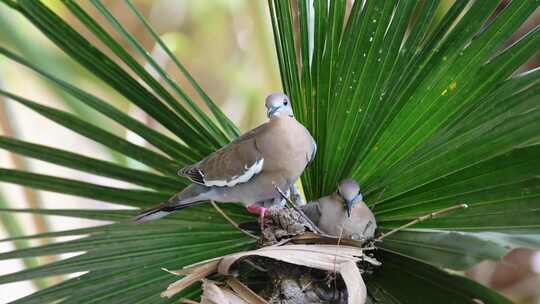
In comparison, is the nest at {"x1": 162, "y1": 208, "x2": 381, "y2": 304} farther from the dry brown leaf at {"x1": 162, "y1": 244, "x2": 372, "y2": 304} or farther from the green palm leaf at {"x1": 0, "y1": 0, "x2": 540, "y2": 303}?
the green palm leaf at {"x1": 0, "y1": 0, "x2": 540, "y2": 303}

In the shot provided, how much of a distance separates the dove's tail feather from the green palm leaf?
4cm

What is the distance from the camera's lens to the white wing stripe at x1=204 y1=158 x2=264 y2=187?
114cm

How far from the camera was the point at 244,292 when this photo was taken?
0.84 metres

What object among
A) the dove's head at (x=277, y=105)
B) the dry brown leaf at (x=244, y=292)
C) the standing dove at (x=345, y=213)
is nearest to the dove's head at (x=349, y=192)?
the standing dove at (x=345, y=213)

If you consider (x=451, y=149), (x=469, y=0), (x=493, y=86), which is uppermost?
(x=469, y=0)

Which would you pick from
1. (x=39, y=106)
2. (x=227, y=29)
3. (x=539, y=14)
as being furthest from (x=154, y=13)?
(x=39, y=106)

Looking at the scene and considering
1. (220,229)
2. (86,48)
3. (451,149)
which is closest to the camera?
(451,149)

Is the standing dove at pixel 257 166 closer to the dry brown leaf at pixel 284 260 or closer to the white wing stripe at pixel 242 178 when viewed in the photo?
the white wing stripe at pixel 242 178

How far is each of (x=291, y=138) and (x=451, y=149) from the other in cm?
26

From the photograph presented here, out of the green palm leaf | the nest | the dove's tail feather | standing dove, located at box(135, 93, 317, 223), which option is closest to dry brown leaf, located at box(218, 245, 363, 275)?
the nest

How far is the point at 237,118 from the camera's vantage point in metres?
3.40

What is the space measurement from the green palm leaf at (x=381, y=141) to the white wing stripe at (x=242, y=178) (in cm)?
8

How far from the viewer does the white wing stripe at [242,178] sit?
45.1 inches

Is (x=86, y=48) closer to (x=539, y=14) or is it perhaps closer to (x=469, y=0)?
(x=469, y=0)
